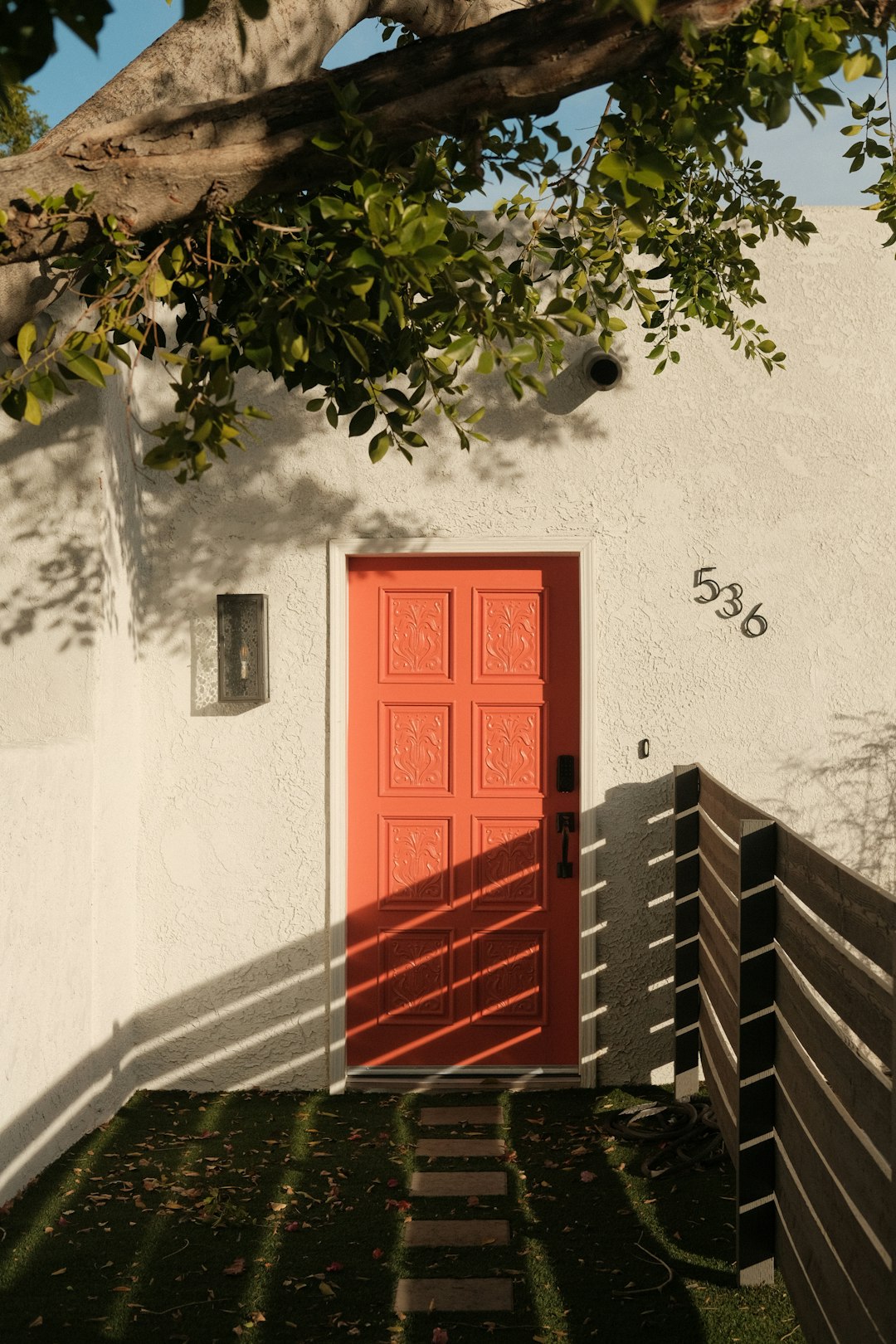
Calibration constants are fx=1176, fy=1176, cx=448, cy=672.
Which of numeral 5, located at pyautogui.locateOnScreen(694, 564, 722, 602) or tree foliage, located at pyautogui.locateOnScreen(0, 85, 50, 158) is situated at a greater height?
tree foliage, located at pyautogui.locateOnScreen(0, 85, 50, 158)

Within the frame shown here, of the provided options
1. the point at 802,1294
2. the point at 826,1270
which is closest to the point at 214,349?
the point at 826,1270

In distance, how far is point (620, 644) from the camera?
520 centimetres

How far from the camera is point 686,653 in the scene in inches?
204

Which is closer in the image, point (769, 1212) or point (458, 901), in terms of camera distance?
point (769, 1212)

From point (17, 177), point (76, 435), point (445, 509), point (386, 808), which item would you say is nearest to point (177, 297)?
point (17, 177)

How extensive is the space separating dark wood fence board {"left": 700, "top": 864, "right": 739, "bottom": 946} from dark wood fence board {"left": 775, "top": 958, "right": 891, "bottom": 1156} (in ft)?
1.70

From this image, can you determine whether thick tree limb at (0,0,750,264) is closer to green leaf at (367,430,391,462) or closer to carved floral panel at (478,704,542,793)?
green leaf at (367,430,391,462)

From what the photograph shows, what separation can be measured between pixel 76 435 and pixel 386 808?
2.07 m

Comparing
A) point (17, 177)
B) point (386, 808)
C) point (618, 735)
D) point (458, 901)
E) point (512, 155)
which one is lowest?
point (458, 901)

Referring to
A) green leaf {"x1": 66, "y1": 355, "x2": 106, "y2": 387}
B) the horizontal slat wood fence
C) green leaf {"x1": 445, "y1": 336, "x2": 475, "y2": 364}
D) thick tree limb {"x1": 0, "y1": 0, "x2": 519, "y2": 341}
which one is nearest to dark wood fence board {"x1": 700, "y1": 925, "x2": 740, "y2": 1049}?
the horizontal slat wood fence

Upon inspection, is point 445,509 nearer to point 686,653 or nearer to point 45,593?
point 686,653

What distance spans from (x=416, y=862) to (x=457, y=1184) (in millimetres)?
Result: 1542

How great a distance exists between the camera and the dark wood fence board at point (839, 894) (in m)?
2.25

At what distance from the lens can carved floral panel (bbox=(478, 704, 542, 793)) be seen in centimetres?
528
